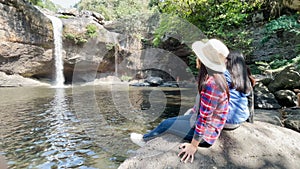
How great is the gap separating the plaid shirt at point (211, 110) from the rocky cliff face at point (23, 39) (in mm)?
18259

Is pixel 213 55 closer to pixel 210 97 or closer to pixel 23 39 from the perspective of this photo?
pixel 210 97

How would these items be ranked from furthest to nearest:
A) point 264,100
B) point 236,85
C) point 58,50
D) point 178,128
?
1. point 58,50
2. point 264,100
3. point 178,128
4. point 236,85

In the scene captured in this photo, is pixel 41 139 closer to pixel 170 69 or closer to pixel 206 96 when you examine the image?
pixel 206 96

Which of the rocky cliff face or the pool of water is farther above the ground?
the rocky cliff face

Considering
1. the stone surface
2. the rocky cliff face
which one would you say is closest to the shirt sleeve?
the rocky cliff face

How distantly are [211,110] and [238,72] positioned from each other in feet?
1.75

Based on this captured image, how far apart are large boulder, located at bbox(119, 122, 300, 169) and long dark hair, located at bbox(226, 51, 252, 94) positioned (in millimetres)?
488

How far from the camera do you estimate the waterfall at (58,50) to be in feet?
64.6

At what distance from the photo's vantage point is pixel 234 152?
2.13m

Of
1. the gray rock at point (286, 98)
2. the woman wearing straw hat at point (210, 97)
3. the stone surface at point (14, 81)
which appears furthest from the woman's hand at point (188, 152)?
the stone surface at point (14, 81)

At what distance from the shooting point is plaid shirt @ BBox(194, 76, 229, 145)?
189cm

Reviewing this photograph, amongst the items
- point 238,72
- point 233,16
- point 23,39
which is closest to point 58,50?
point 23,39

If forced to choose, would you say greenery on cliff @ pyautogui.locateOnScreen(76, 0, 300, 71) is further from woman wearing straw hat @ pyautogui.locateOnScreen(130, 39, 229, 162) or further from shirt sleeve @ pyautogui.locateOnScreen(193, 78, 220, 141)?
shirt sleeve @ pyautogui.locateOnScreen(193, 78, 220, 141)

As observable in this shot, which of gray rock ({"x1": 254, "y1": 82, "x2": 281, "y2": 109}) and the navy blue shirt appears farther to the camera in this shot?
gray rock ({"x1": 254, "y1": 82, "x2": 281, "y2": 109})
